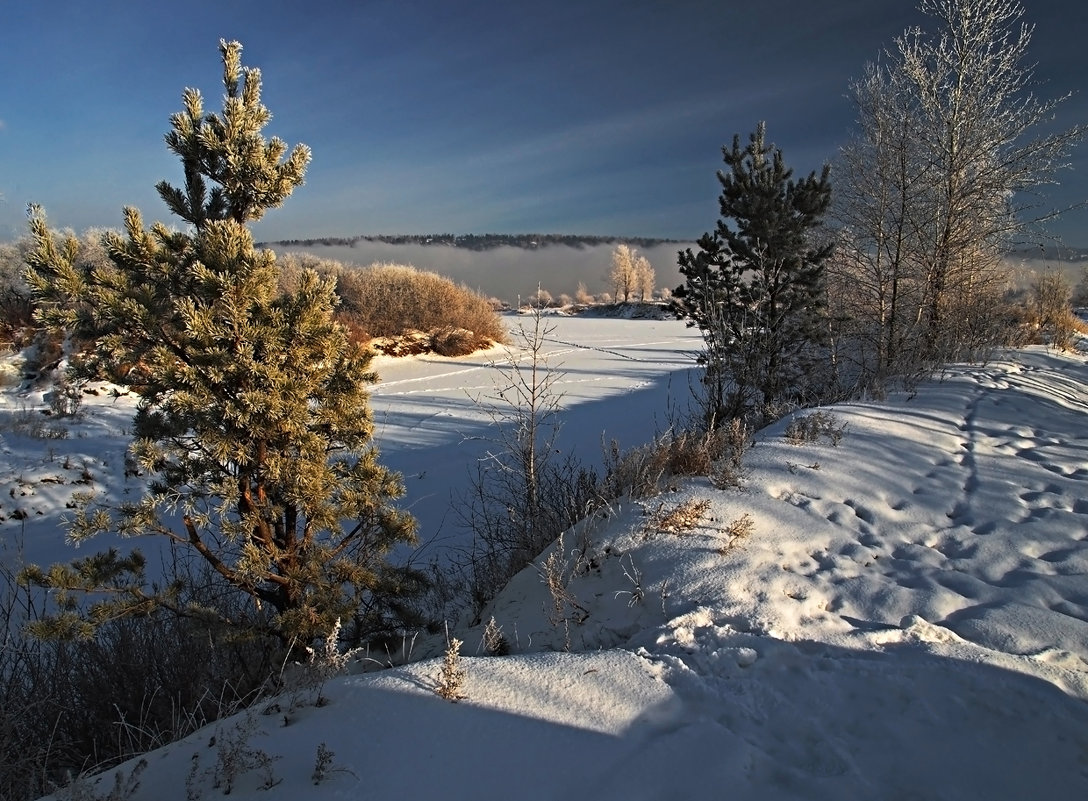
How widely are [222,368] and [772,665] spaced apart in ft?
9.24

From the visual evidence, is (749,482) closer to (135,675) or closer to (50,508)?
(135,675)

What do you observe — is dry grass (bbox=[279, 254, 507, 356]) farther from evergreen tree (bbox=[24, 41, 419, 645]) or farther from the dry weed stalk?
the dry weed stalk

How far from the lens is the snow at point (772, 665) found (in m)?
1.82

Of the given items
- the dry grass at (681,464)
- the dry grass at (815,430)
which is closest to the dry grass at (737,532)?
the dry grass at (681,464)

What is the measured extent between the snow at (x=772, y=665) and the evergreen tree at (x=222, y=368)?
0.92m

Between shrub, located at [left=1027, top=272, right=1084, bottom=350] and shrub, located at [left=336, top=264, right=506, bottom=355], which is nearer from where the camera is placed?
shrub, located at [left=1027, top=272, right=1084, bottom=350]

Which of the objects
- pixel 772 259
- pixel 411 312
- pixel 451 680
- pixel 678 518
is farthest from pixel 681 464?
pixel 411 312

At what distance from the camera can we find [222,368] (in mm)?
2908

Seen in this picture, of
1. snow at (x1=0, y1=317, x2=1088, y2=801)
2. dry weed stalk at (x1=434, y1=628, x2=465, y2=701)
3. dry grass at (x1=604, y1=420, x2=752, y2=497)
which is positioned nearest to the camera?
snow at (x1=0, y1=317, x2=1088, y2=801)

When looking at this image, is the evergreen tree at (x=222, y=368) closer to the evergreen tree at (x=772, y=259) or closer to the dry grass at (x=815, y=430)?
the dry grass at (x=815, y=430)

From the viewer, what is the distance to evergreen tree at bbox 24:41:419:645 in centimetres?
283

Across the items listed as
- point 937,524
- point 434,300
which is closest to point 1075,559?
point 937,524

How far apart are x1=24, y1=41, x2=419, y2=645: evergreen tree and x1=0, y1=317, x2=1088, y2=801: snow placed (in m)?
0.92

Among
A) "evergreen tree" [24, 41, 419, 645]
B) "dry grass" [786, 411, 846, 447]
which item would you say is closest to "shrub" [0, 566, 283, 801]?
"evergreen tree" [24, 41, 419, 645]
